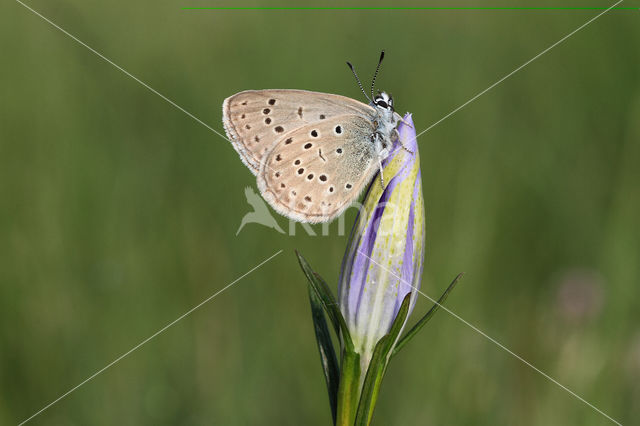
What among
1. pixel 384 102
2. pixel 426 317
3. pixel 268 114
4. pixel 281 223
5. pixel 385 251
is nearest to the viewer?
pixel 426 317

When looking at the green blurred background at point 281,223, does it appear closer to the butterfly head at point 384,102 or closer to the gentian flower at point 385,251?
the gentian flower at point 385,251

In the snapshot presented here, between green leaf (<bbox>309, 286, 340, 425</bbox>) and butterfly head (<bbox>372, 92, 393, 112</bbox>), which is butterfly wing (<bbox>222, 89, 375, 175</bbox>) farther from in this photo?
green leaf (<bbox>309, 286, 340, 425</bbox>)

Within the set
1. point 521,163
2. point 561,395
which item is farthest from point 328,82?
point 561,395

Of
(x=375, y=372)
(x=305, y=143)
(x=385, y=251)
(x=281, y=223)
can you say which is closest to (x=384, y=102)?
(x=305, y=143)

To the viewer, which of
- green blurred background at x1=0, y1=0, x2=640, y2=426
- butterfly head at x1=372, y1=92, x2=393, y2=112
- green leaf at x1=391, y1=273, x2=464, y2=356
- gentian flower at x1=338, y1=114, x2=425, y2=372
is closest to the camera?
green leaf at x1=391, y1=273, x2=464, y2=356

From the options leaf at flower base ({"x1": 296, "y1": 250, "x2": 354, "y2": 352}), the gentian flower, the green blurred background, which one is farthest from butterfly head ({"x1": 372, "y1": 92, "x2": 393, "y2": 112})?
the green blurred background

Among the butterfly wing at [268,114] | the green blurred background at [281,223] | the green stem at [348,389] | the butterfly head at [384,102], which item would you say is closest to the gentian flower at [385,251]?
the green stem at [348,389]

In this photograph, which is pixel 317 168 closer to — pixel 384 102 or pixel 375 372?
pixel 384 102
